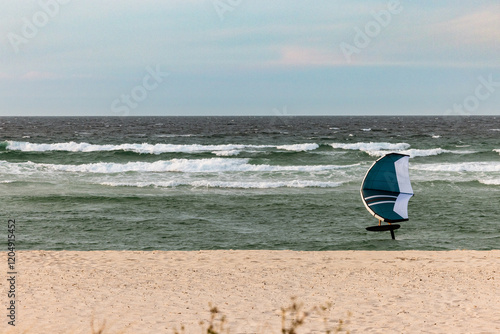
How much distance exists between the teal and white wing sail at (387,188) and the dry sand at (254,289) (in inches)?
62.2

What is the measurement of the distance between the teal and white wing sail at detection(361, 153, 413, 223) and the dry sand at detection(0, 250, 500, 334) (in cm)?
158

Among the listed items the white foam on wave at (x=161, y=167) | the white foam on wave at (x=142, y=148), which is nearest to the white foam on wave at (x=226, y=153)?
the white foam on wave at (x=142, y=148)

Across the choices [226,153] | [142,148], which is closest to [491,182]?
[226,153]

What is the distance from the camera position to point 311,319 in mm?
8953

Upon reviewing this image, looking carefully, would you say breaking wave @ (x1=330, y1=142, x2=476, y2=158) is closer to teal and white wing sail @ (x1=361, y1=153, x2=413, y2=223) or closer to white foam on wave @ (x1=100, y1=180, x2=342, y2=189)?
white foam on wave @ (x1=100, y1=180, x2=342, y2=189)

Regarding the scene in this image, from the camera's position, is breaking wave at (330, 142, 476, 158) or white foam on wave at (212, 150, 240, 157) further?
breaking wave at (330, 142, 476, 158)

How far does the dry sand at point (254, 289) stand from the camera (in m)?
8.80

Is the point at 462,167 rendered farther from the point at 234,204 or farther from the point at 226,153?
the point at 226,153

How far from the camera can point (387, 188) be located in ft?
52.6

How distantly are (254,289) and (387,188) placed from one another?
712 cm

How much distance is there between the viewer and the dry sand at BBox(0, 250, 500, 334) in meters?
8.80

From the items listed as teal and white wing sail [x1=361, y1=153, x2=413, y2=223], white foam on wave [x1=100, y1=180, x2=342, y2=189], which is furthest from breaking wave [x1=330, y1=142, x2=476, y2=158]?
teal and white wing sail [x1=361, y1=153, x2=413, y2=223]

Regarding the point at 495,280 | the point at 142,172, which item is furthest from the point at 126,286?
the point at 142,172

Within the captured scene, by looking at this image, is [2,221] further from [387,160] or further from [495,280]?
[495,280]
